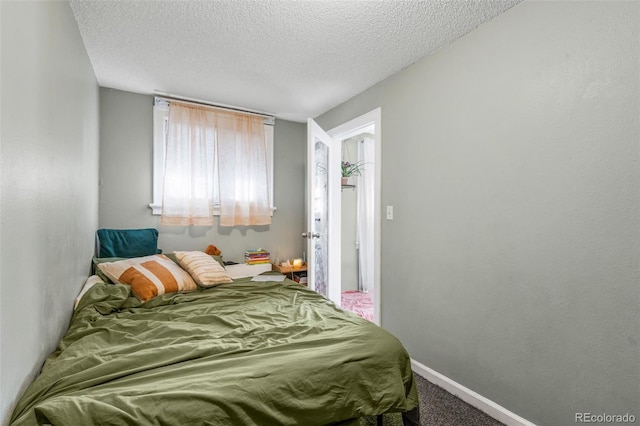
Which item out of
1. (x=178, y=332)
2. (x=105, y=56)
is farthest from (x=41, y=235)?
(x=105, y=56)

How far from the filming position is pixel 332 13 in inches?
68.6

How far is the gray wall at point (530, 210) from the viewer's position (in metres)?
1.34

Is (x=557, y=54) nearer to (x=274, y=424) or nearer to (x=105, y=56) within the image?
(x=274, y=424)

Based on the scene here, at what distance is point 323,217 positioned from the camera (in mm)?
3146

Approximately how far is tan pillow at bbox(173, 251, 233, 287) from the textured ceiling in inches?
60.5

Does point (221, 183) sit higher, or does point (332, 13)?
point (332, 13)

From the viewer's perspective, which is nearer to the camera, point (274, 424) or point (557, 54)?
point (274, 424)

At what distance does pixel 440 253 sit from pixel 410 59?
1.46m

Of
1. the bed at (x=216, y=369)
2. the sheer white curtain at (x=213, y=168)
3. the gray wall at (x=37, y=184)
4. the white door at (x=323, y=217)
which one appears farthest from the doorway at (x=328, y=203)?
the gray wall at (x=37, y=184)

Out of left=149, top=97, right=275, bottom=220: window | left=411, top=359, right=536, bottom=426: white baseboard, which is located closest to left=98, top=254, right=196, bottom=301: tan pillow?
left=149, top=97, right=275, bottom=220: window

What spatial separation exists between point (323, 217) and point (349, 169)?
4.62 feet

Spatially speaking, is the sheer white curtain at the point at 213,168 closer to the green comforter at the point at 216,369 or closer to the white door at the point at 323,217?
the white door at the point at 323,217

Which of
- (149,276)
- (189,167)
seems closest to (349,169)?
(189,167)

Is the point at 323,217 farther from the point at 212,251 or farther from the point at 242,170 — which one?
the point at 212,251
